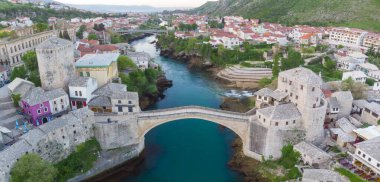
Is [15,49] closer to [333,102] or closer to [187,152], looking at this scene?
[187,152]

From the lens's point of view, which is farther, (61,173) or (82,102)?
(82,102)

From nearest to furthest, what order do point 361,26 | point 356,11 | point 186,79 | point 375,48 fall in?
point 186,79 < point 375,48 < point 361,26 < point 356,11

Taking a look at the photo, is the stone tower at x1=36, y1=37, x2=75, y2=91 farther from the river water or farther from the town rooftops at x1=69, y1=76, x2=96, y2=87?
the river water

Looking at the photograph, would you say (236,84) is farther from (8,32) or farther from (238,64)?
(8,32)

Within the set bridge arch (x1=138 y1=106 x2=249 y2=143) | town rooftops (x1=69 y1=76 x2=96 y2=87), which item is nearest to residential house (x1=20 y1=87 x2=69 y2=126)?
town rooftops (x1=69 y1=76 x2=96 y2=87)

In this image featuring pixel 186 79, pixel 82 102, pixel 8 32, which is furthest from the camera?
pixel 186 79

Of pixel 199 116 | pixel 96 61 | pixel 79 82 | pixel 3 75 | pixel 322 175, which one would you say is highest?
pixel 96 61

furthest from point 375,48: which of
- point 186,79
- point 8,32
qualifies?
point 8,32

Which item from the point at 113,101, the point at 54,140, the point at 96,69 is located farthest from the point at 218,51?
the point at 54,140
